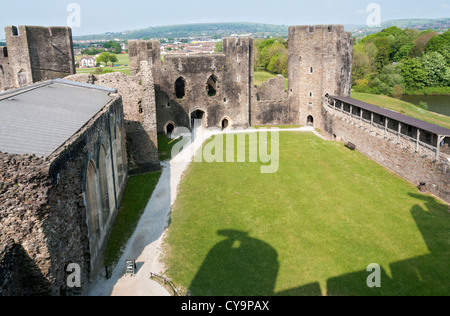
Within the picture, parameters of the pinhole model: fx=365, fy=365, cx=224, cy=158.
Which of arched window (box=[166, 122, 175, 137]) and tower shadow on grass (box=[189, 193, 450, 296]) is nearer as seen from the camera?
tower shadow on grass (box=[189, 193, 450, 296])

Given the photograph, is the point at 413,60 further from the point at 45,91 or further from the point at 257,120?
the point at 45,91

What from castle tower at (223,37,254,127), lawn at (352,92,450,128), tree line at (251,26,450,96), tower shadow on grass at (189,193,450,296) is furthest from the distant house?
tower shadow on grass at (189,193,450,296)

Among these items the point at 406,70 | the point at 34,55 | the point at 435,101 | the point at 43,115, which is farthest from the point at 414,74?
the point at 43,115

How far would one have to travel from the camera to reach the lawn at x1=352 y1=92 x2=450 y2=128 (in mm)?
36500

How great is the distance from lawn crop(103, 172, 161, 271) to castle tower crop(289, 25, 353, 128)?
51.5ft

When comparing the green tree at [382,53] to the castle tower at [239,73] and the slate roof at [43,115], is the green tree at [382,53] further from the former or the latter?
the slate roof at [43,115]

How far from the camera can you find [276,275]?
12203mm

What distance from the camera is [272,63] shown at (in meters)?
69.4

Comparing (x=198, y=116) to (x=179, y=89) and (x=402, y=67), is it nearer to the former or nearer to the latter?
(x=179, y=89)

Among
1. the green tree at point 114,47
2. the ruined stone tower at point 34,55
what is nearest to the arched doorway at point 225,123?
the ruined stone tower at point 34,55

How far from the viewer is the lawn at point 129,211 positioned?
13.8 meters

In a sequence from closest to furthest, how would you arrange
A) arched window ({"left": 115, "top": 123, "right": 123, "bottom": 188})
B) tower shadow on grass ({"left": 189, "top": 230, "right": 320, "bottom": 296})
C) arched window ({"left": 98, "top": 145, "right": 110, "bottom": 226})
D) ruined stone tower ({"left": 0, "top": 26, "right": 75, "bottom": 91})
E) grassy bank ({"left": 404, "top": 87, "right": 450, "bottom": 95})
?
1. tower shadow on grass ({"left": 189, "top": 230, "right": 320, "bottom": 296})
2. arched window ({"left": 98, "top": 145, "right": 110, "bottom": 226})
3. arched window ({"left": 115, "top": 123, "right": 123, "bottom": 188})
4. ruined stone tower ({"left": 0, "top": 26, "right": 75, "bottom": 91})
5. grassy bank ({"left": 404, "top": 87, "right": 450, "bottom": 95})

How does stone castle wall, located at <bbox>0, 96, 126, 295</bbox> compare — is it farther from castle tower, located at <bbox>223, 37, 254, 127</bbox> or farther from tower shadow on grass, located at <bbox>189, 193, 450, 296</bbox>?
castle tower, located at <bbox>223, 37, 254, 127</bbox>
